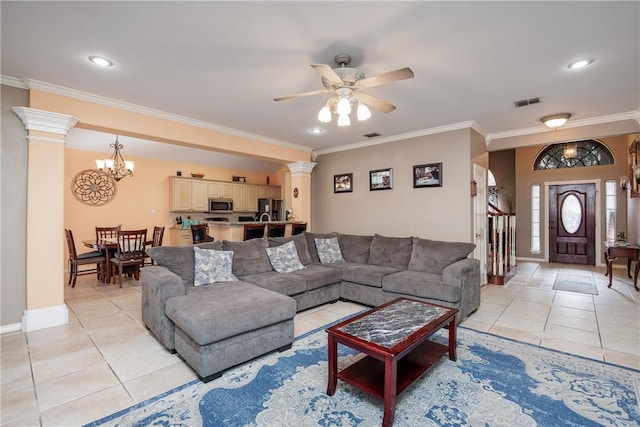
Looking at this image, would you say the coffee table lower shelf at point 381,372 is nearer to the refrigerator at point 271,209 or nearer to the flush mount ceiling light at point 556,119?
the flush mount ceiling light at point 556,119

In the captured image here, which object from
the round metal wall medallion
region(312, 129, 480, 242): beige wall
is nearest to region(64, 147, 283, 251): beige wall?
the round metal wall medallion

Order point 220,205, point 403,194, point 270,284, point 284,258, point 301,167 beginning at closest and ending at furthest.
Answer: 1. point 270,284
2. point 284,258
3. point 403,194
4. point 301,167
5. point 220,205

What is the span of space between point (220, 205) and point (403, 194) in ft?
16.2

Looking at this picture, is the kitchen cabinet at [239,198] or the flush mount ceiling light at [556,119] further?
the kitchen cabinet at [239,198]

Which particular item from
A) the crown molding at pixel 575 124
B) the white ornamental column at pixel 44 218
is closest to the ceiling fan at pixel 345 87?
the white ornamental column at pixel 44 218

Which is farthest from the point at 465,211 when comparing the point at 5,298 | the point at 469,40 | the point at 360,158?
the point at 5,298

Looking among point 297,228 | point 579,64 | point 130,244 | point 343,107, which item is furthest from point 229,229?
point 579,64

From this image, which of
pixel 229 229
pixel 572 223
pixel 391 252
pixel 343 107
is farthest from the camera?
pixel 572 223

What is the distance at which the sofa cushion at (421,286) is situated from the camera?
328 centimetres

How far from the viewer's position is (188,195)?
7.37 metres

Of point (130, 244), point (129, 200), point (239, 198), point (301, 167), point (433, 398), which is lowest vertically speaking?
point (433, 398)

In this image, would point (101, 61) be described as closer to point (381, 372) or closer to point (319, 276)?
point (319, 276)

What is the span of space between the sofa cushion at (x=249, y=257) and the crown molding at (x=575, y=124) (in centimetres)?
433

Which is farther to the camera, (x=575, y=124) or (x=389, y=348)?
(x=575, y=124)
